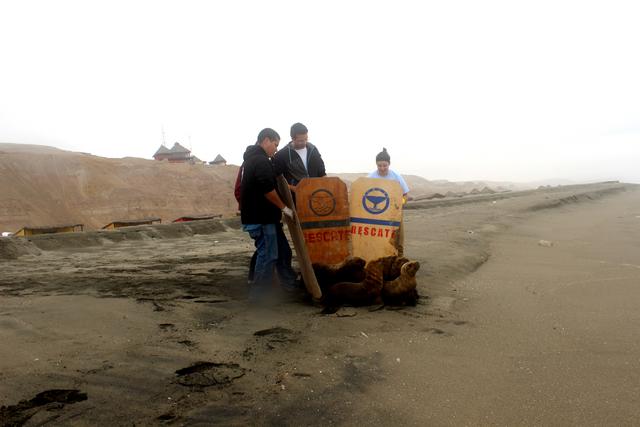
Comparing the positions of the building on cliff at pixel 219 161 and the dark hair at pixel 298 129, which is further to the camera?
the building on cliff at pixel 219 161

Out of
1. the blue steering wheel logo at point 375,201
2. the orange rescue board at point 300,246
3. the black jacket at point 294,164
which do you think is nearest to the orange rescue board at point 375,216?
the blue steering wheel logo at point 375,201

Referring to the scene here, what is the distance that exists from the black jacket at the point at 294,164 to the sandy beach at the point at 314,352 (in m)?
1.40

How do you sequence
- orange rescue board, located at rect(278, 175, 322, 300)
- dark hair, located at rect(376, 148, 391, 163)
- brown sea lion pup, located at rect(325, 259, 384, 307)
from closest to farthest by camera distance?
brown sea lion pup, located at rect(325, 259, 384, 307)
orange rescue board, located at rect(278, 175, 322, 300)
dark hair, located at rect(376, 148, 391, 163)

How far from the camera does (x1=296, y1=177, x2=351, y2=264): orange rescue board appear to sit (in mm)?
5066

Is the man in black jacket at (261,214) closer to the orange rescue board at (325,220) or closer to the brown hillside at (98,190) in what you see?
the orange rescue board at (325,220)

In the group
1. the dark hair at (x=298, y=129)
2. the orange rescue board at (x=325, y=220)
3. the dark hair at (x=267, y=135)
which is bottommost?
the orange rescue board at (x=325, y=220)

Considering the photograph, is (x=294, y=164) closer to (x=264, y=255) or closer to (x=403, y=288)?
(x=264, y=255)

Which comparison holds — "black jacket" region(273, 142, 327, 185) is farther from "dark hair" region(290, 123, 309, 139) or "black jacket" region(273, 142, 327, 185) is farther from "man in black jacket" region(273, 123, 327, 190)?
"dark hair" region(290, 123, 309, 139)

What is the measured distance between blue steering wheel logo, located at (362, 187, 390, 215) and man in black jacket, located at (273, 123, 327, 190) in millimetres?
620

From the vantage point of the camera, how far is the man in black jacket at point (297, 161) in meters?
5.26

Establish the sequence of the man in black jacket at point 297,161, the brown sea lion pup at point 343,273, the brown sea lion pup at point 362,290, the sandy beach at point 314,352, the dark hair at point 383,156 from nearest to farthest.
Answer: the sandy beach at point 314,352, the brown sea lion pup at point 362,290, the brown sea lion pup at point 343,273, the man in black jacket at point 297,161, the dark hair at point 383,156

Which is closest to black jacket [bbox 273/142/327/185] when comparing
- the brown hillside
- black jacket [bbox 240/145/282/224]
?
black jacket [bbox 240/145/282/224]

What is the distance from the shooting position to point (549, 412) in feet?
8.08

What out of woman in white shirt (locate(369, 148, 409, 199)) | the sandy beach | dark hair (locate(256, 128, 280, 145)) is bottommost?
the sandy beach
